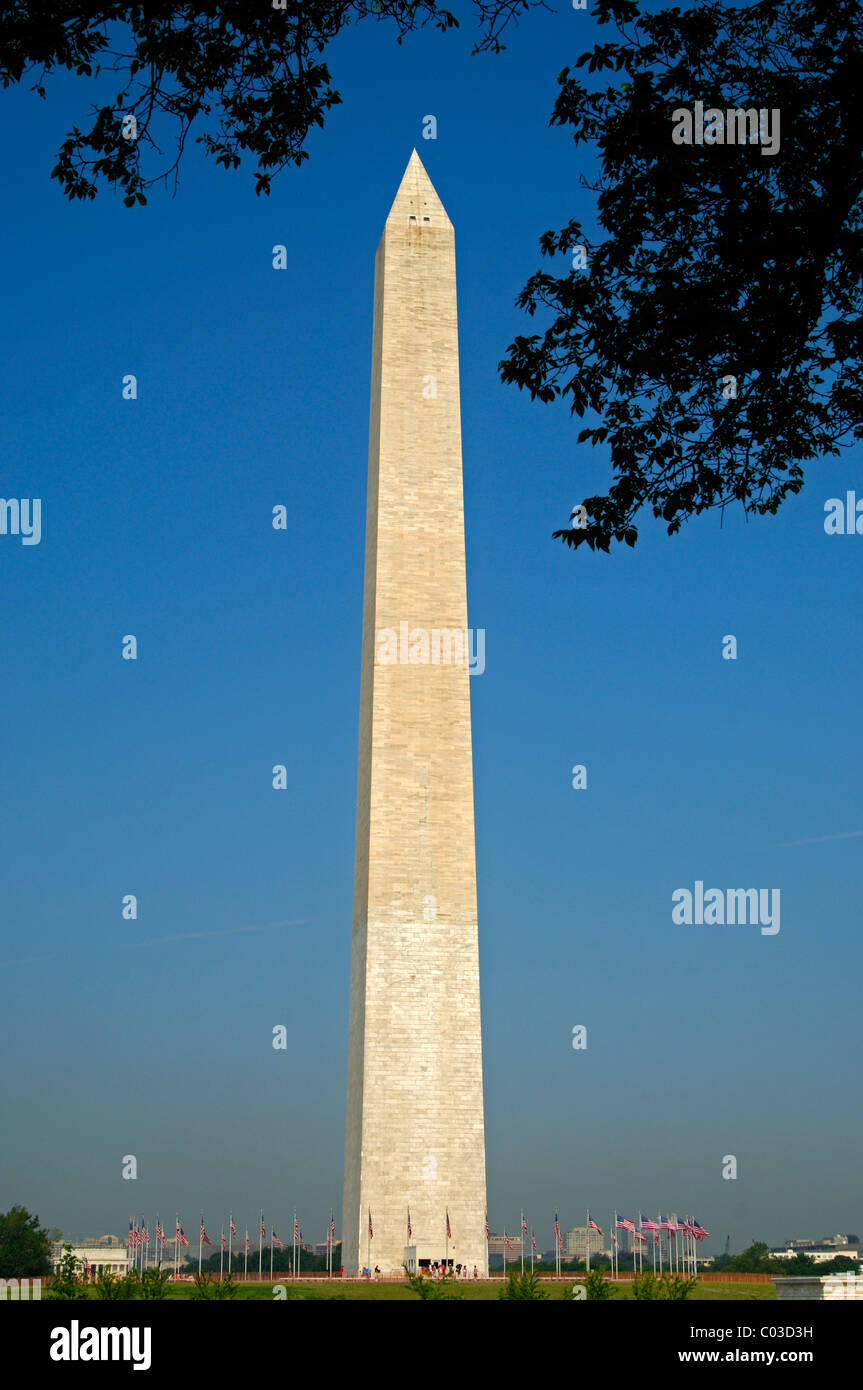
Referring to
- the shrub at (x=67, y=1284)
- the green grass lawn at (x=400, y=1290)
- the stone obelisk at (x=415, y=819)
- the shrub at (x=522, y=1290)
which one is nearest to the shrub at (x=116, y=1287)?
the shrub at (x=67, y=1284)

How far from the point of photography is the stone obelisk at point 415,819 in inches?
1668

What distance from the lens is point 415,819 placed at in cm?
4478

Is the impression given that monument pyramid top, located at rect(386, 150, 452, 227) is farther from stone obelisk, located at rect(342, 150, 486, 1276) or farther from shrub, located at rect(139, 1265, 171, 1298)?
shrub, located at rect(139, 1265, 171, 1298)

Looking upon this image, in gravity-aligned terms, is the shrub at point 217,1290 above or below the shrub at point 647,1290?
above

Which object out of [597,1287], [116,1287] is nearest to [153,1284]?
[116,1287]

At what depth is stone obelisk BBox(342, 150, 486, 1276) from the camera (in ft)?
139

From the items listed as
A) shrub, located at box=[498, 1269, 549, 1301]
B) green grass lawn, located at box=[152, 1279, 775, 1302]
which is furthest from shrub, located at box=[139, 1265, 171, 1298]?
shrub, located at box=[498, 1269, 549, 1301]

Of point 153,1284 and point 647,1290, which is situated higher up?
point 153,1284

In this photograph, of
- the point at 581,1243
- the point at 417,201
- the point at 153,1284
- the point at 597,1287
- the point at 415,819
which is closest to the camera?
the point at 153,1284

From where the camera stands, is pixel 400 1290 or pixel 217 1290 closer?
pixel 217 1290

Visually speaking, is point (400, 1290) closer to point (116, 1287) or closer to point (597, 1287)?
point (597, 1287)

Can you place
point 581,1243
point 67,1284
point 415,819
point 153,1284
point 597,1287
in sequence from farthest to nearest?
point 581,1243 < point 415,819 < point 597,1287 < point 153,1284 < point 67,1284

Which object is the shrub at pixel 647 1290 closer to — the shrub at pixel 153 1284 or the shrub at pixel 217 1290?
the shrub at pixel 217 1290
